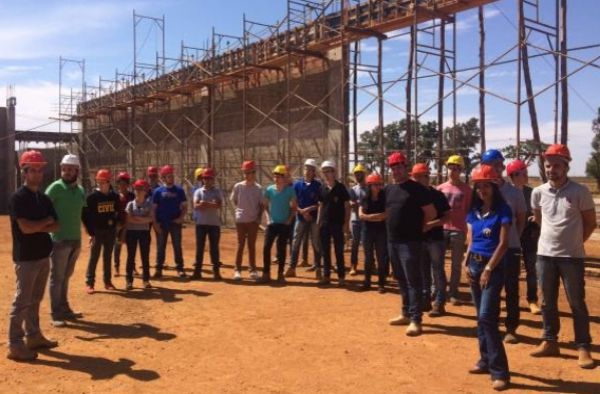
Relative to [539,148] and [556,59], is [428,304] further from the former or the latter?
[556,59]

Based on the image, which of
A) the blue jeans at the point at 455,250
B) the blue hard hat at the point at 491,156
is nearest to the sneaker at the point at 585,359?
the blue hard hat at the point at 491,156

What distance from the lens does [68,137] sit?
1438 inches

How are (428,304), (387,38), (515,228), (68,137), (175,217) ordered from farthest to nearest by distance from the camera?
(68,137) < (387,38) < (175,217) < (428,304) < (515,228)

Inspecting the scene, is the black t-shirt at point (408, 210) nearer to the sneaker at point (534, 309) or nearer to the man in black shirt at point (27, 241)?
the sneaker at point (534, 309)

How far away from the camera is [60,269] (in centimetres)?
579

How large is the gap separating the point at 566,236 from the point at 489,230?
0.74 meters

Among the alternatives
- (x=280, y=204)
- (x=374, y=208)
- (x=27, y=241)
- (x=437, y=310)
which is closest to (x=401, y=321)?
(x=437, y=310)

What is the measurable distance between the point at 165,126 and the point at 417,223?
1903cm

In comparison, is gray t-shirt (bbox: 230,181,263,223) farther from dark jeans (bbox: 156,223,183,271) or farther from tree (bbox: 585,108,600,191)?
tree (bbox: 585,108,600,191)

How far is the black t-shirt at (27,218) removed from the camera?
15.4ft

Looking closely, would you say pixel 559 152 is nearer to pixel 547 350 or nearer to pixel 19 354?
pixel 547 350

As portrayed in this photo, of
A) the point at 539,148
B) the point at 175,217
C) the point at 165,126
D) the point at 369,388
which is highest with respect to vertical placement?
the point at 165,126

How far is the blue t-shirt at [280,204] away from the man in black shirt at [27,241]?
3.73 meters

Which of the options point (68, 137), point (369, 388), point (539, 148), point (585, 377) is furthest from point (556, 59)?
point (68, 137)
